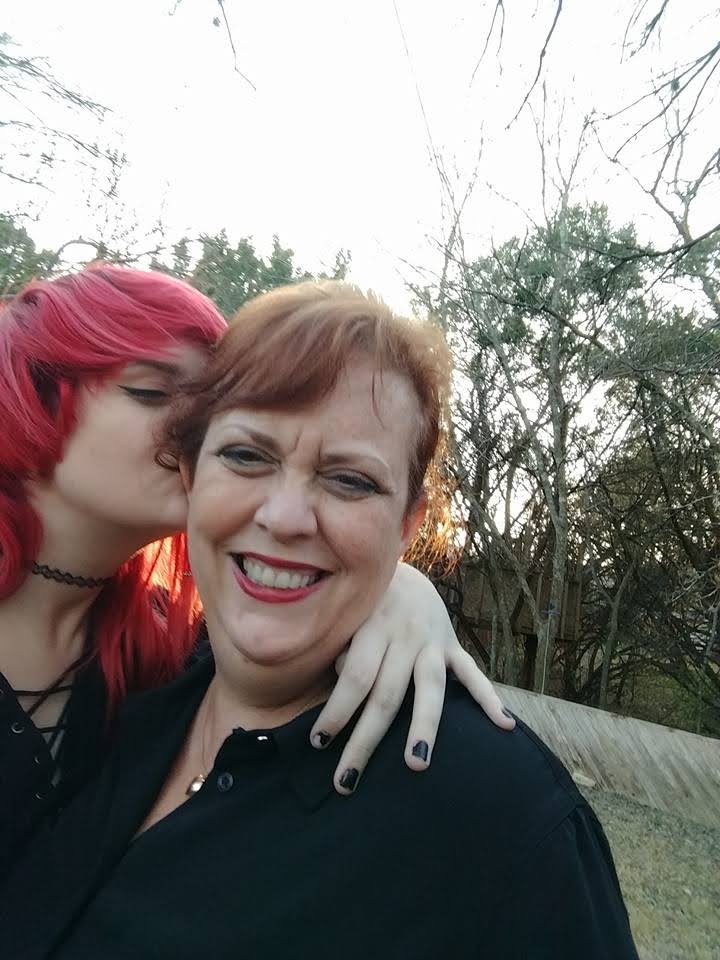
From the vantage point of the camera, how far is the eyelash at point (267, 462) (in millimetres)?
1051

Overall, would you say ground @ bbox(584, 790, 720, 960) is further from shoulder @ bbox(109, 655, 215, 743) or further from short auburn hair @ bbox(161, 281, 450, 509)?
short auburn hair @ bbox(161, 281, 450, 509)

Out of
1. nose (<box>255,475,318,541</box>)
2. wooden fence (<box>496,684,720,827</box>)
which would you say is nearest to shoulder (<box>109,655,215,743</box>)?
nose (<box>255,475,318,541</box>)

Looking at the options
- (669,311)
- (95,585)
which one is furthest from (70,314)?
(669,311)

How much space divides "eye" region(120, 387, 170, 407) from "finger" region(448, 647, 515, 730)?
740mm

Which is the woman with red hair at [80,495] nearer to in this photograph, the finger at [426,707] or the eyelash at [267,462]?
the finger at [426,707]

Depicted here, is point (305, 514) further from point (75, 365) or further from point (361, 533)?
point (75, 365)

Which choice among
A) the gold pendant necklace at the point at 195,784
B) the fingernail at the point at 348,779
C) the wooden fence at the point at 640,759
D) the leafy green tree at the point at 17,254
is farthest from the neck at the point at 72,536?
the leafy green tree at the point at 17,254

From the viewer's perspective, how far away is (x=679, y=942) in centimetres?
272

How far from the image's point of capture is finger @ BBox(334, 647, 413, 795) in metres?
0.95

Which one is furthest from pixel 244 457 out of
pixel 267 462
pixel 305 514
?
pixel 305 514

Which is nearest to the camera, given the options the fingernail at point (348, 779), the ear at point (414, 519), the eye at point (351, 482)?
the fingernail at point (348, 779)

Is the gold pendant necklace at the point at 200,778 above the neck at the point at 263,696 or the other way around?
the other way around

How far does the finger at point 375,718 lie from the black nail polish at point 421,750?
0.22ft

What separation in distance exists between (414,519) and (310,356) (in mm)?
335
